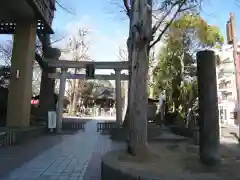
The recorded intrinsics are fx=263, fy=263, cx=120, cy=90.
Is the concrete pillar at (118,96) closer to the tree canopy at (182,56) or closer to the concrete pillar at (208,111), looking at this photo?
the tree canopy at (182,56)

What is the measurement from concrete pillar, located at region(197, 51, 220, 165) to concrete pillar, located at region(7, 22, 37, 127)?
31.6 ft

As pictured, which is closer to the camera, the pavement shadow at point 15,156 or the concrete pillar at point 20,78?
the pavement shadow at point 15,156

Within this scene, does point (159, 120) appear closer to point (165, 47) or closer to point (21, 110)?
point (165, 47)

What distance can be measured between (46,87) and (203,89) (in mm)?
14942

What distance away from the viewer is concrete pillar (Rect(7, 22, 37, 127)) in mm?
12516

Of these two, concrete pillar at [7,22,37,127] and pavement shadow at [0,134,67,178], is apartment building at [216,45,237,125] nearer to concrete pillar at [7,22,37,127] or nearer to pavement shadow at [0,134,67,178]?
concrete pillar at [7,22,37,127]

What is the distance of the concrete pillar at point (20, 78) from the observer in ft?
41.1

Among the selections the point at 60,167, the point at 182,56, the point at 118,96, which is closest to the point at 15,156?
the point at 60,167

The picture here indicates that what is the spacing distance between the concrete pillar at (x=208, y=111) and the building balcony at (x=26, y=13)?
8.40m

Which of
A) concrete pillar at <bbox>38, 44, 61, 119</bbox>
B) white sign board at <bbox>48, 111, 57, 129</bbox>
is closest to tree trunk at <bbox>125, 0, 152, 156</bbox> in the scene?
white sign board at <bbox>48, 111, 57, 129</bbox>

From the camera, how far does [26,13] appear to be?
1234 cm

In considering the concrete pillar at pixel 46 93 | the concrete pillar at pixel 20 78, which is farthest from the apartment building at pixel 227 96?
the concrete pillar at pixel 20 78

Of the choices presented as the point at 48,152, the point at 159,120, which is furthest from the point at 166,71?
the point at 48,152

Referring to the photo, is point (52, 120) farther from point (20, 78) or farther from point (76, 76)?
point (20, 78)
